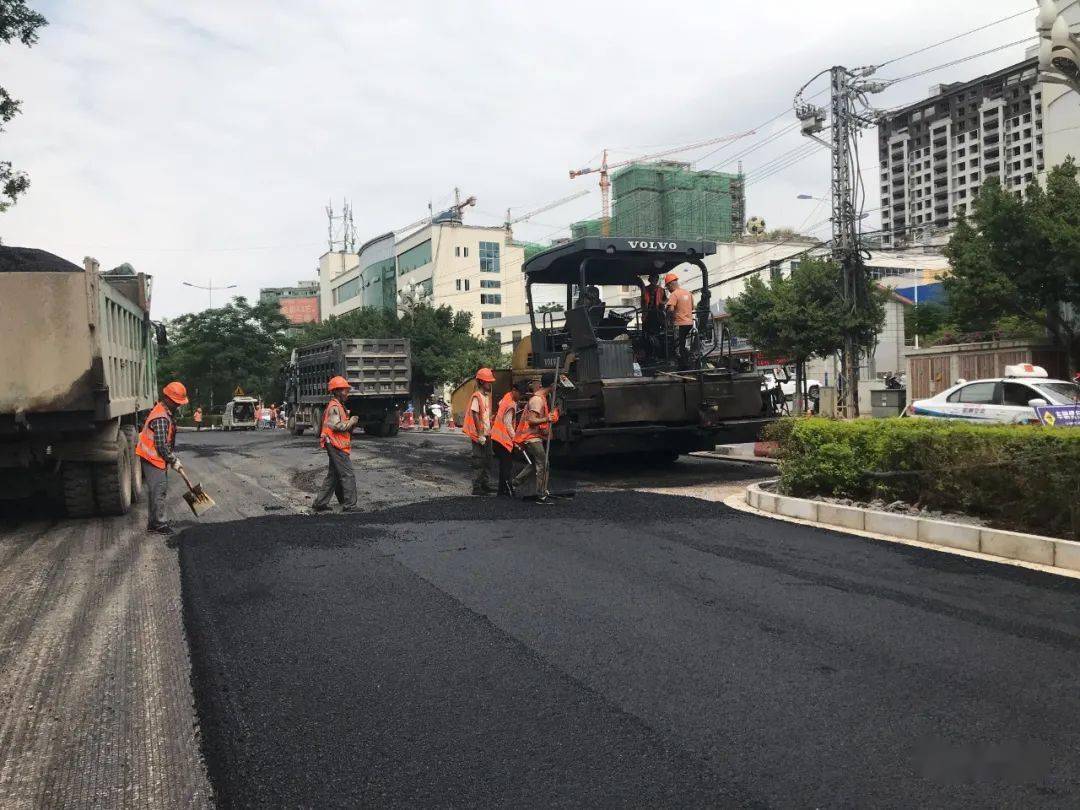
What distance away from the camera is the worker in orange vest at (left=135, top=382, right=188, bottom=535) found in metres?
9.21

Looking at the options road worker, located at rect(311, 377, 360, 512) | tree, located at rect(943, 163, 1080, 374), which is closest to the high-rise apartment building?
tree, located at rect(943, 163, 1080, 374)

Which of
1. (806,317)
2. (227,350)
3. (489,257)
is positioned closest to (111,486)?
(806,317)

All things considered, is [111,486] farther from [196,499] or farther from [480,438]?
[480,438]

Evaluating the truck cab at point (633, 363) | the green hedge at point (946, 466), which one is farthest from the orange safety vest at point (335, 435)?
the green hedge at point (946, 466)

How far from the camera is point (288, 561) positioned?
7.34m

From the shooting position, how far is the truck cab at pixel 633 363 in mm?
11969

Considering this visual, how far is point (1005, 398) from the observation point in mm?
14414

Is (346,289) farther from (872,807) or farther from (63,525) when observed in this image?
(872,807)

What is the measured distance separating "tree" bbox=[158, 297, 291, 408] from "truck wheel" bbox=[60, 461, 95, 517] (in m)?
45.7

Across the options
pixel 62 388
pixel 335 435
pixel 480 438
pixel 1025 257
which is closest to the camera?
pixel 62 388

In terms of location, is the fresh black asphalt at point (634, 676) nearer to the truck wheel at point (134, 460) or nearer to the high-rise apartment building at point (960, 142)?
the truck wheel at point (134, 460)

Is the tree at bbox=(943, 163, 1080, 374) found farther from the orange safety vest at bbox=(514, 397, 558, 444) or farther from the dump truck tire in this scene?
the dump truck tire

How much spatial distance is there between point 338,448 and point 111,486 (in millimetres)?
2523

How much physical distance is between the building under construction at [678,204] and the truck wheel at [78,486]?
68.2m
